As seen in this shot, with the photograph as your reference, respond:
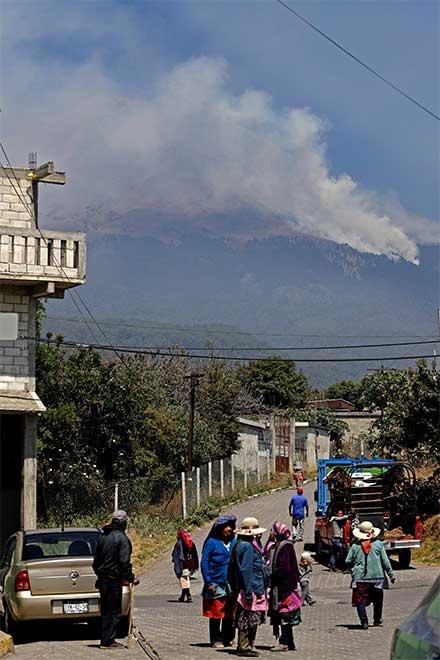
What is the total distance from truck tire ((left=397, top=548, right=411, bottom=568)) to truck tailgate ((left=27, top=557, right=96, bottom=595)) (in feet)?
42.8

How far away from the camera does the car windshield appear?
14312 mm

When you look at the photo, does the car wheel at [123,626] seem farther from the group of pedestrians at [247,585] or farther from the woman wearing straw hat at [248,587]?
the woman wearing straw hat at [248,587]

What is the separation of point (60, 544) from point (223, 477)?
29171mm

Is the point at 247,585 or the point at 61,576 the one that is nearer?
the point at 247,585

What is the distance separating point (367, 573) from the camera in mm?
15391

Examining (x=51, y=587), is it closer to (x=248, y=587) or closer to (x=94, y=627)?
(x=94, y=627)

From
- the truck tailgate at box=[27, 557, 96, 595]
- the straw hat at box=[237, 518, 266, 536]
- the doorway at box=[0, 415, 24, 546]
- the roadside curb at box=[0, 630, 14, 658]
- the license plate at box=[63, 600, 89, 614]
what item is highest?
the doorway at box=[0, 415, 24, 546]

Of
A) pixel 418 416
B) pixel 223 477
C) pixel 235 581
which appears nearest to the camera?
pixel 235 581

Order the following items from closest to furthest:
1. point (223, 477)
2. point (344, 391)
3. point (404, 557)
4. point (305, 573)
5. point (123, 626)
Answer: point (123, 626) < point (305, 573) < point (404, 557) < point (223, 477) < point (344, 391)

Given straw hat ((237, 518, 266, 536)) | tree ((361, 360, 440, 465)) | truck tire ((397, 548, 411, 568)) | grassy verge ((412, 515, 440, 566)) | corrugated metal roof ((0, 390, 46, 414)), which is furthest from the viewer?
tree ((361, 360, 440, 465))

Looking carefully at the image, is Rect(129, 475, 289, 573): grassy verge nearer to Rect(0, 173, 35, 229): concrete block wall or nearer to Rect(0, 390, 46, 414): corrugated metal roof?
Rect(0, 390, 46, 414): corrugated metal roof

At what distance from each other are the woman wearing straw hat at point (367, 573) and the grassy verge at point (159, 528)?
13.1m

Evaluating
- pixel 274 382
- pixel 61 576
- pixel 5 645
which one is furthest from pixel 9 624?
pixel 274 382

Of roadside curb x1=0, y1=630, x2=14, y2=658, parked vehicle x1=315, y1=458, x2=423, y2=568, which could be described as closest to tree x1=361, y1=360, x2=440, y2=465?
parked vehicle x1=315, y1=458, x2=423, y2=568
